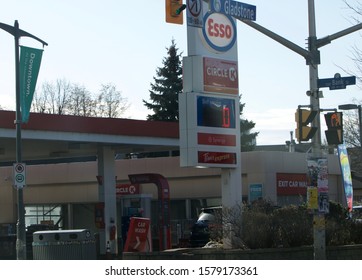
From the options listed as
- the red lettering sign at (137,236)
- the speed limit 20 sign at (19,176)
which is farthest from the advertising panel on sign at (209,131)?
the speed limit 20 sign at (19,176)

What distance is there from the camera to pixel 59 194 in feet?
151

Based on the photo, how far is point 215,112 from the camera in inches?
797

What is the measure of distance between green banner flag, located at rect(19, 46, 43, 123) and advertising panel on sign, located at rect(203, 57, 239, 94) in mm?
6304

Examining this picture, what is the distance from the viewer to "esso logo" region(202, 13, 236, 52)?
2037cm

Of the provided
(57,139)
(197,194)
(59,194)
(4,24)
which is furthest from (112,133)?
(59,194)

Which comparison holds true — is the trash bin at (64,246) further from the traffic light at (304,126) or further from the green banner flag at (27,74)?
the green banner flag at (27,74)

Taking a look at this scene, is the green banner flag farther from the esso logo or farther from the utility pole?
the utility pole

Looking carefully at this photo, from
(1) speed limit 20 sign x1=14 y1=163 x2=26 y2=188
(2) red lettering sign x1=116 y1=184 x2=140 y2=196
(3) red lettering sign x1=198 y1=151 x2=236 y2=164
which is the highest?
(3) red lettering sign x1=198 y1=151 x2=236 y2=164

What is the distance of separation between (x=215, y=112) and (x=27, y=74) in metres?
6.70

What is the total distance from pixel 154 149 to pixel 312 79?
624 inches

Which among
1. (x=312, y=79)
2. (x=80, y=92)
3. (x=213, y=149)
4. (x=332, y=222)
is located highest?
(x=80, y=92)

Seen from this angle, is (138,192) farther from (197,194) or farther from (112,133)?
(197,194)

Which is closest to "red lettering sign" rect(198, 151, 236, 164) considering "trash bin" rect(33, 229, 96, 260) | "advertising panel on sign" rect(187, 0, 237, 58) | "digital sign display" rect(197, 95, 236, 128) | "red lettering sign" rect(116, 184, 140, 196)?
"digital sign display" rect(197, 95, 236, 128)

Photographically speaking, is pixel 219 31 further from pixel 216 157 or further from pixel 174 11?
pixel 174 11
